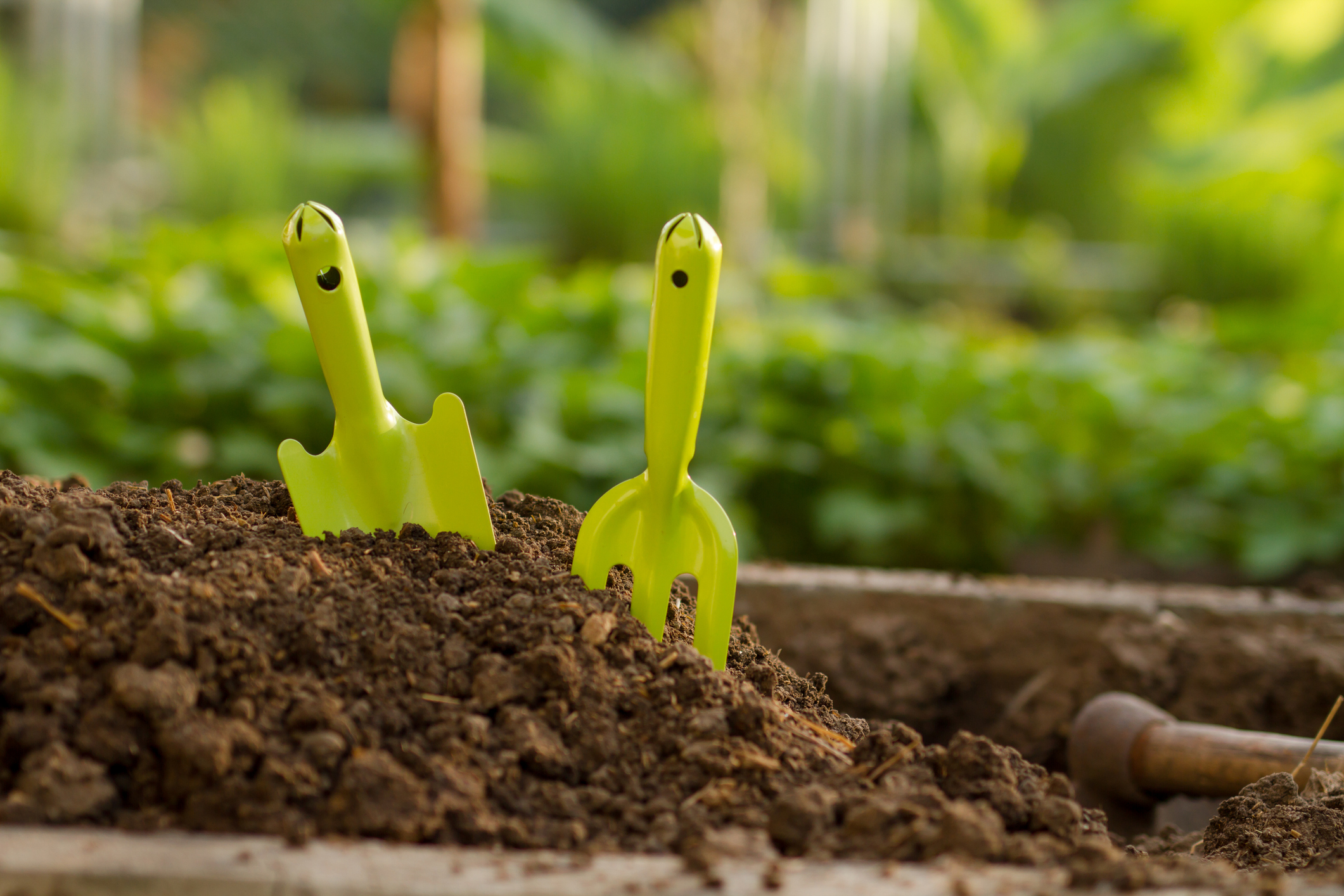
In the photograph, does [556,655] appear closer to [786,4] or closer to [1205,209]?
[1205,209]

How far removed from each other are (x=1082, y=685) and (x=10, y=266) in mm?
2523

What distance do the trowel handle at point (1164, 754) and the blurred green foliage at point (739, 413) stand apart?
0.99 metres

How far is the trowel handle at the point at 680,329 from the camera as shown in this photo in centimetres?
63

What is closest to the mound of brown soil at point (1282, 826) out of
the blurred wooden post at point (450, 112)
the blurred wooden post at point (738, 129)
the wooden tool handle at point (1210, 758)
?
the wooden tool handle at point (1210, 758)

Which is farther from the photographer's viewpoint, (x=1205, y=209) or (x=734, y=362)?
(x=1205, y=209)

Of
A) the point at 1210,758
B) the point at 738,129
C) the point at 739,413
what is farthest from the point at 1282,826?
the point at 738,129

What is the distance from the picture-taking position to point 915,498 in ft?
7.38

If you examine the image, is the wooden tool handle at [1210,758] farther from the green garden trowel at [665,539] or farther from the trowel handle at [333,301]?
the trowel handle at [333,301]

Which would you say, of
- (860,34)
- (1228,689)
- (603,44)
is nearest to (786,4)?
(603,44)

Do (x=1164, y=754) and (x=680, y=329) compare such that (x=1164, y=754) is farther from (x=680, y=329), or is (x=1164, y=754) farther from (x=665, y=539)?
(x=680, y=329)

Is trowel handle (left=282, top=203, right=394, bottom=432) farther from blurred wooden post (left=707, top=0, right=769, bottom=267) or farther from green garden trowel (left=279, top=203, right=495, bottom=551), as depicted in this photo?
blurred wooden post (left=707, top=0, right=769, bottom=267)

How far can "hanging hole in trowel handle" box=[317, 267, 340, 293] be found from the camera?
676mm

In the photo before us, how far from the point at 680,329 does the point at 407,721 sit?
0.28 metres

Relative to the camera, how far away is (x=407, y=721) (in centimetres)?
61
